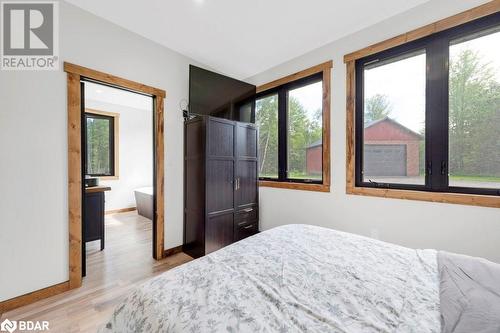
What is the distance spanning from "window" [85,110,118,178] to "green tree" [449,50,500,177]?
5996 millimetres

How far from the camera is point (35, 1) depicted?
1.86 m

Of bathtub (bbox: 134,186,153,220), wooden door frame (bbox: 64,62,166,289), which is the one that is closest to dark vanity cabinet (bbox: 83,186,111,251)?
wooden door frame (bbox: 64,62,166,289)

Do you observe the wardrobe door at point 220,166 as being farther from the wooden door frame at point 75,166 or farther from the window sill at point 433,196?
the window sill at point 433,196

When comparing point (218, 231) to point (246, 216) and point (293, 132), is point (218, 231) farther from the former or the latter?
point (293, 132)

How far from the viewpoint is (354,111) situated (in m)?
2.42

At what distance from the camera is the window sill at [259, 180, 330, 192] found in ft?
8.82

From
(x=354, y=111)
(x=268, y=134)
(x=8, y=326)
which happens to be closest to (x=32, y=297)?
(x=8, y=326)

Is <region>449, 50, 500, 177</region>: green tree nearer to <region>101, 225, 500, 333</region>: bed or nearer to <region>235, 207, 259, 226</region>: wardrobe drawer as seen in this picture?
<region>101, 225, 500, 333</region>: bed

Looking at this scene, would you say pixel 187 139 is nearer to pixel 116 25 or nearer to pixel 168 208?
pixel 168 208

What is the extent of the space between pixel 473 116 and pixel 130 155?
611cm

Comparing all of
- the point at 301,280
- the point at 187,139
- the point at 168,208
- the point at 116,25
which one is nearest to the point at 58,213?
the point at 168,208

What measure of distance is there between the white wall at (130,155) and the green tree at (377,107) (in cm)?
445

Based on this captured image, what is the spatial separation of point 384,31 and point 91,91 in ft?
16.8

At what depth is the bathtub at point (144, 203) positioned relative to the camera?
4461 mm
